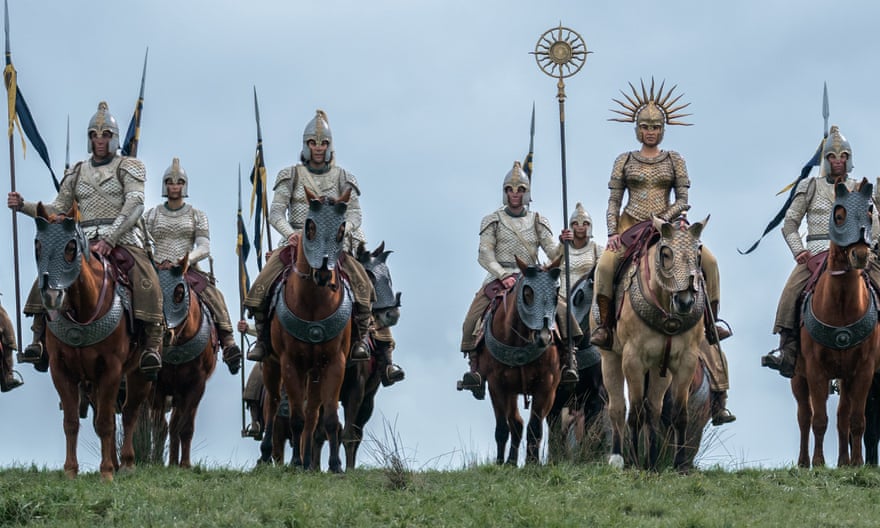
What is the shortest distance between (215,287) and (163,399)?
1.76 metres

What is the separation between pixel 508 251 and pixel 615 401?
4660 mm

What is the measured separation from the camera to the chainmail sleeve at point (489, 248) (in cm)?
2641

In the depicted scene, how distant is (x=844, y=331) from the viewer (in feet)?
77.3

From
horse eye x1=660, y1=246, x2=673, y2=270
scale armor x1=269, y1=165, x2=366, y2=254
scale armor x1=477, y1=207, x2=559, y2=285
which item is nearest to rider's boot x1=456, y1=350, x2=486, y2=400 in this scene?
scale armor x1=477, y1=207, x2=559, y2=285

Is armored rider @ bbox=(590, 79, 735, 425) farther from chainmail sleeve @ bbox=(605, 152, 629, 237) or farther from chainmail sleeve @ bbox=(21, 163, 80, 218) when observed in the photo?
chainmail sleeve @ bbox=(21, 163, 80, 218)

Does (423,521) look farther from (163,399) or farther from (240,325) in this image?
(240,325)

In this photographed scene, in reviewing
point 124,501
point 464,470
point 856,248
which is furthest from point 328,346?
point 856,248

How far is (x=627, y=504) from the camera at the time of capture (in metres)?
18.8

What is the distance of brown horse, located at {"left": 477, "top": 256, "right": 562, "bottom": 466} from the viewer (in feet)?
81.3

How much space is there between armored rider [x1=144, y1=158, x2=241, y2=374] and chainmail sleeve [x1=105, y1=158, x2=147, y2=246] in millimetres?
3742

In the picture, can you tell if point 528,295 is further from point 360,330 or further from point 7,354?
point 7,354

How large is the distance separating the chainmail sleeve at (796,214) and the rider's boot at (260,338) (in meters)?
6.82

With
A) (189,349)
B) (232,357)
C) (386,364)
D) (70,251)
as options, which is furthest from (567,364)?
(70,251)

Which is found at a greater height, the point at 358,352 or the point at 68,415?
the point at 358,352
